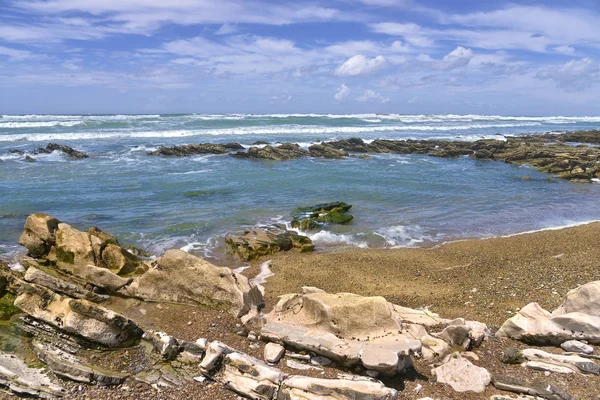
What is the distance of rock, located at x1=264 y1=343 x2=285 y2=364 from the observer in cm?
668

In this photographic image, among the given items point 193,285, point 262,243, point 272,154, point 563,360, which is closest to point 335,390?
point 563,360

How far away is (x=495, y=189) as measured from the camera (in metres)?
24.1

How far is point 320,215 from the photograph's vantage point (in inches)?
679

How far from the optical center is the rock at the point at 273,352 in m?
6.68

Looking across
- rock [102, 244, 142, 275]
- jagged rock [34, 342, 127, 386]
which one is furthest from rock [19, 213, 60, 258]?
jagged rock [34, 342, 127, 386]

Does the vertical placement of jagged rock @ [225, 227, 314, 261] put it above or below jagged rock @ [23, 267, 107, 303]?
below

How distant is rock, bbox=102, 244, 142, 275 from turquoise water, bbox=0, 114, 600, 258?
2.58 meters

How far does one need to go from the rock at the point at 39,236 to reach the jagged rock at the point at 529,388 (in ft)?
37.9

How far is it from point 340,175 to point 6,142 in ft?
112

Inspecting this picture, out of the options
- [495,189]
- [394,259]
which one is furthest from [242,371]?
[495,189]

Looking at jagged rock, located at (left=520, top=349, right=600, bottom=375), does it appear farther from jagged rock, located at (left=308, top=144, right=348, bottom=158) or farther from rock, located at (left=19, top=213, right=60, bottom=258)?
jagged rock, located at (left=308, top=144, right=348, bottom=158)

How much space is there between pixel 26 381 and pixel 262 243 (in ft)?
27.1

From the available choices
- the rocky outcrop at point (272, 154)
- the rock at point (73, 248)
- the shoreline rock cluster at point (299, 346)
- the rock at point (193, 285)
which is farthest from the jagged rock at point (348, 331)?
the rocky outcrop at point (272, 154)

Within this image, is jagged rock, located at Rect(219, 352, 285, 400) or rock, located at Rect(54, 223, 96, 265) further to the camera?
rock, located at Rect(54, 223, 96, 265)
